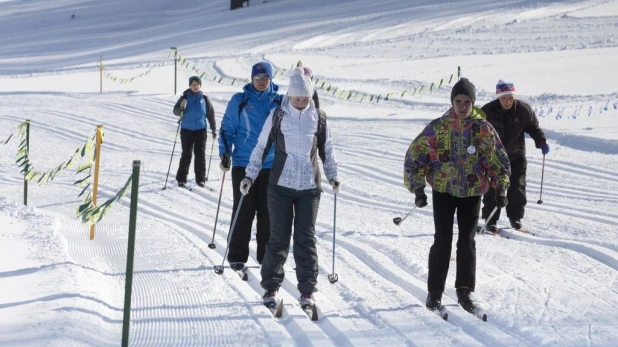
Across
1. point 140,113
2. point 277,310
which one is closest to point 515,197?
point 277,310

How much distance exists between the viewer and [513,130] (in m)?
9.23

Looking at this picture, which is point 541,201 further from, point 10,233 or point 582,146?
point 10,233

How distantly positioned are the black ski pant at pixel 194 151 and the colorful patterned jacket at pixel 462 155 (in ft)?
22.9

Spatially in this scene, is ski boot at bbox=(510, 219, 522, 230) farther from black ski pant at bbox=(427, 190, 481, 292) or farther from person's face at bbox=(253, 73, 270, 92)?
person's face at bbox=(253, 73, 270, 92)

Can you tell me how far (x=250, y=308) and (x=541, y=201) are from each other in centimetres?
575

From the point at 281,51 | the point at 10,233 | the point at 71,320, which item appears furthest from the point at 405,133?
the point at 281,51

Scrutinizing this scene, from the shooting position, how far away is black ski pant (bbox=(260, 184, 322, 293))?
650cm

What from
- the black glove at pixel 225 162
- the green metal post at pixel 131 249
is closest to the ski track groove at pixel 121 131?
the black glove at pixel 225 162

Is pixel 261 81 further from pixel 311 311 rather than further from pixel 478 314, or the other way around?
pixel 478 314

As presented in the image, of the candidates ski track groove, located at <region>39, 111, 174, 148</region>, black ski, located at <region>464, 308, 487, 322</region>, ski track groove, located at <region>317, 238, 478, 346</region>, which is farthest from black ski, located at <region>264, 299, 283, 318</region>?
ski track groove, located at <region>39, 111, 174, 148</region>

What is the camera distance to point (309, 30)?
140ft

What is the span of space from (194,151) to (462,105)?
24.1 ft

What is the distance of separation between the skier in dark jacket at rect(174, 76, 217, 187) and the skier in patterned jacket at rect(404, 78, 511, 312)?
21.7 feet

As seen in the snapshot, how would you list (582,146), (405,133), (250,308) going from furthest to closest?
(405,133) < (582,146) < (250,308)
